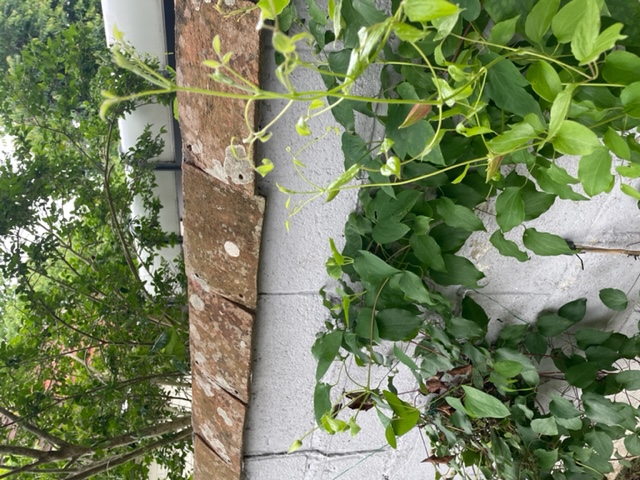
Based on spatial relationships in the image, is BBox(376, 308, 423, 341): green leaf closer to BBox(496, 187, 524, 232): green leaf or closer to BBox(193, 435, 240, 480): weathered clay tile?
BBox(496, 187, 524, 232): green leaf

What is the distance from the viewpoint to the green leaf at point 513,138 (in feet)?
1.80

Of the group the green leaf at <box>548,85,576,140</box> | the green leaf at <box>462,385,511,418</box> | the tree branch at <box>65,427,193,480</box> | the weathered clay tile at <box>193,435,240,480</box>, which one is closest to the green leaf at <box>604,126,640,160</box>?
the green leaf at <box>548,85,576,140</box>

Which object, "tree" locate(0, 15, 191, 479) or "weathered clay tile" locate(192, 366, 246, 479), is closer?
"weathered clay tile" locate(192, 366, 246, 479)

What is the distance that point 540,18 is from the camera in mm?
540

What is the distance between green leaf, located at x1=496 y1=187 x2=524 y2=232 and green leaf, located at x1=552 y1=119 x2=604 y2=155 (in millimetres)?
208

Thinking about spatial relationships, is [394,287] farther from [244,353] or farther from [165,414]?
[165,414]

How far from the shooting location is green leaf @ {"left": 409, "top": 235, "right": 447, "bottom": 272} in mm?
842

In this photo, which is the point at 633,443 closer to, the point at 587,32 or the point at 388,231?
the point at 388,231

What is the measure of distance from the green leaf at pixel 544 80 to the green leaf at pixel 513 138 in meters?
0.04

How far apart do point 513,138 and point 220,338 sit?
0.70 m

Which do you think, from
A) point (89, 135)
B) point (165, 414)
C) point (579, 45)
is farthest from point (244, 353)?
point (89, 135)

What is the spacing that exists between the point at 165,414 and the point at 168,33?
5.13ft

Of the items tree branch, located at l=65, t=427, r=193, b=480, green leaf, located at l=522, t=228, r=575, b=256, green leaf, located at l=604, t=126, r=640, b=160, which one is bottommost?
tree branch, located at l=65, t=427, r=193, b=480

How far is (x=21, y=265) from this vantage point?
5.49ft
